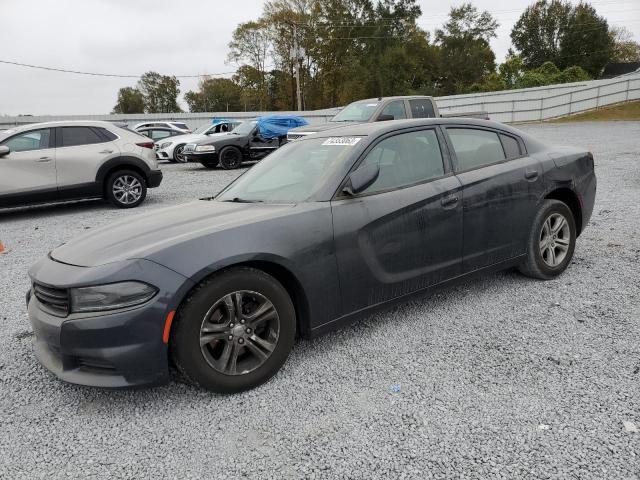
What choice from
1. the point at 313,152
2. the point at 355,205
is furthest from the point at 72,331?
the point at 313,152

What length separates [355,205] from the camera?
3.09m

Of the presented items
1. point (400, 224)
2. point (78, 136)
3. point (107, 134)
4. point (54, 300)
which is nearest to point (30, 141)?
point (78, 136)

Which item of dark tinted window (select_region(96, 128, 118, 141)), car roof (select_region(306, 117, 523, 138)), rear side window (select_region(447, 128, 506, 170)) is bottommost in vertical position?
rear side window (select_region(447, 128, 506, 170))

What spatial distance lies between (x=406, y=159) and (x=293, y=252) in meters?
1.23

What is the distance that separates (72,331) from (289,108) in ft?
192

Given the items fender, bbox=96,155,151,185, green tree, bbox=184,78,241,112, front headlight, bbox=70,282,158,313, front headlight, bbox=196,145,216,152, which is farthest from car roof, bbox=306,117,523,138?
green tree, bbox=184,78,241,112

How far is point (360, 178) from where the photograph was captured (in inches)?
121

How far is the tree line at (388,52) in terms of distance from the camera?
5288cm

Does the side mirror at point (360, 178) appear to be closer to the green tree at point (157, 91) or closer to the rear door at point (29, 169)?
the rear door at point (29, 169)

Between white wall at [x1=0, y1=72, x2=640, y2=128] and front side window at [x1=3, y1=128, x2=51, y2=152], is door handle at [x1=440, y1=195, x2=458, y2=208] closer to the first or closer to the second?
front side window at [x1=3, y1=128, x2=51, y2=152]

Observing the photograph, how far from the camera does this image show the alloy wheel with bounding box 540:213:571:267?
13.8 feet

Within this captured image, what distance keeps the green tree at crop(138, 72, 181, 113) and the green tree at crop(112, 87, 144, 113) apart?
3.29 ft

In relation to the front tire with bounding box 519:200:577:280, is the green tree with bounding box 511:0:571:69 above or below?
above

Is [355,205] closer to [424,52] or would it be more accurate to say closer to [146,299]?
[146,299]
